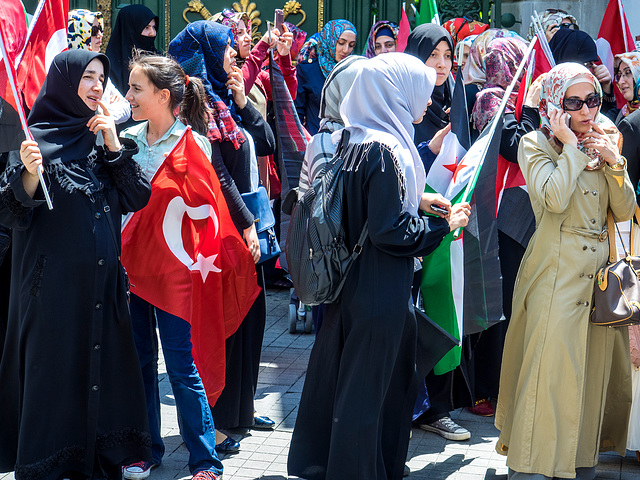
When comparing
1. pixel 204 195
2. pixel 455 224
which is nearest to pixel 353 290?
pixel 455 224

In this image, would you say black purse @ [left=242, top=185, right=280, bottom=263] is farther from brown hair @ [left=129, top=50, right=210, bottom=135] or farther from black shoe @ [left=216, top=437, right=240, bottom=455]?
black shoe @ [left=216, top=437, right=240, bottom=455]

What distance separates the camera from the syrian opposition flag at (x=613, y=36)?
707 cm

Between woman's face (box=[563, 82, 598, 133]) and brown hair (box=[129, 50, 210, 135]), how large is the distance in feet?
5.95

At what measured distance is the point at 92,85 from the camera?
13.1 ft

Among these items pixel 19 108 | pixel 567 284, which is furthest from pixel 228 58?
pixel 567 284

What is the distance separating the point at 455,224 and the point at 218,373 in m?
1.47

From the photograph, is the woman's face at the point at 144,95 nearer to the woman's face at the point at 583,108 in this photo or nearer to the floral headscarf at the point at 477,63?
the woman's face at the point at 583,108

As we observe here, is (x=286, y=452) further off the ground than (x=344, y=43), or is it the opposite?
(x=344, y=43)

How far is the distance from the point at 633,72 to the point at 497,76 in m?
1.02

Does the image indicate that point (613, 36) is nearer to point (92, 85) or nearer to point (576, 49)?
point (576, 49)

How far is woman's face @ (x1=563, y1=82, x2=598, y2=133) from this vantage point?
422 cm

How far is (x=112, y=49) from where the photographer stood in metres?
6.09

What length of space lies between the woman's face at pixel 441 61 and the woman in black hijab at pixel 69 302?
2.00 m

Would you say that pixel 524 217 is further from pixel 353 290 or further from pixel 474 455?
pixel 353 290
